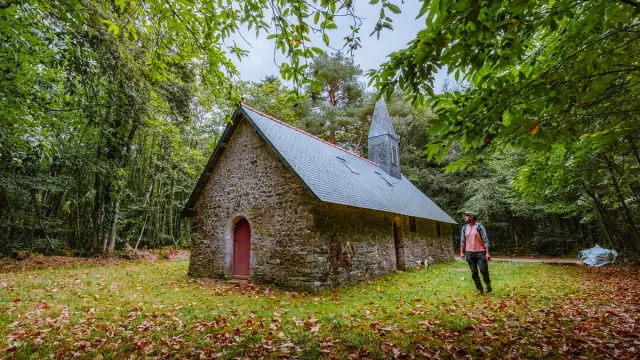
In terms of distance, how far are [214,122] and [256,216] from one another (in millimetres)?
14322

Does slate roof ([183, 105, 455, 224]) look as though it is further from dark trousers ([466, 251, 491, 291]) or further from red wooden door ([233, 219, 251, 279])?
dark trousers ([466, 251, 491, 291])

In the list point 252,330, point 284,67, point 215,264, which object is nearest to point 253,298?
point 252,330

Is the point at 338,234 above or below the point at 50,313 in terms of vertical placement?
above

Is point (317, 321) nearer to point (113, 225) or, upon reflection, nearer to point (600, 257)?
point (113, 225)


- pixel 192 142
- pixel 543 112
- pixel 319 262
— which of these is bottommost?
pixel 319 262

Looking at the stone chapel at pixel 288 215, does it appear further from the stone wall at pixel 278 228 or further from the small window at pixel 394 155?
the small window at pixel 394 155

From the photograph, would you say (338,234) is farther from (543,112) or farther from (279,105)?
(279,105)

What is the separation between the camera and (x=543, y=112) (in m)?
2.95

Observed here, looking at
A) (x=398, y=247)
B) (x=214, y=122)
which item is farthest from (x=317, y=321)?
(x=214, y=122)

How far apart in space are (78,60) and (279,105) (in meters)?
18.5

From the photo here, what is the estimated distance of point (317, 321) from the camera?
4.97 meters

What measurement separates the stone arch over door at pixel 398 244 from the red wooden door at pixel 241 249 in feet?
19.6

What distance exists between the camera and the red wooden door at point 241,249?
9602 mm

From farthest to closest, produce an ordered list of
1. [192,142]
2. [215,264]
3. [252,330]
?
[192,142], [215,264], [252,330]
